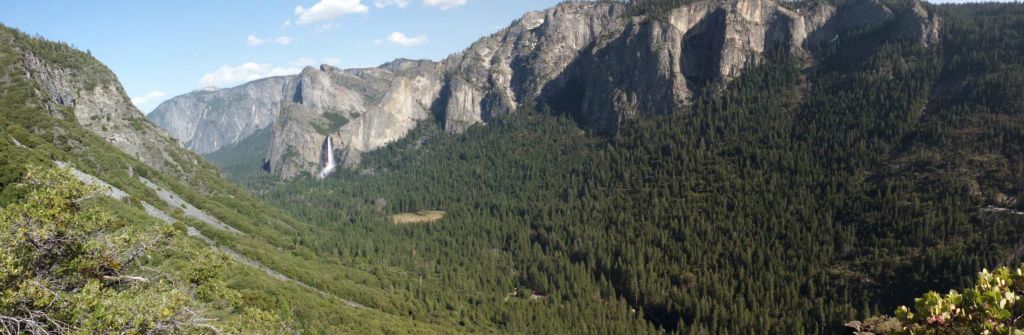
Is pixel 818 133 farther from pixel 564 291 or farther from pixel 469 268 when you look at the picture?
pixel 469 268

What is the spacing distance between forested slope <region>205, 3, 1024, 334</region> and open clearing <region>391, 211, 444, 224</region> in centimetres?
563

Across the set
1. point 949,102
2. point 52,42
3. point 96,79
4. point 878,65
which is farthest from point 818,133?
point 52,42

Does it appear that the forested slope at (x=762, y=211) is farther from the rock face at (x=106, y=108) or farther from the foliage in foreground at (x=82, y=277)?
the foliage in foreground at (x=82, y=277)

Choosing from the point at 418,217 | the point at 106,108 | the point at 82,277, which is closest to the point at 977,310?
the point at 82,277

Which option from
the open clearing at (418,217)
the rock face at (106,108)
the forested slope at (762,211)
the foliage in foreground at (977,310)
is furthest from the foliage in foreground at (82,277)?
the open clearing at (418,217)

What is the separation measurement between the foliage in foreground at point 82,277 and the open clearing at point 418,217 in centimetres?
14083

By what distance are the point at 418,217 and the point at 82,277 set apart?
160 m

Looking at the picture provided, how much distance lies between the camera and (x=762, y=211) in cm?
12556

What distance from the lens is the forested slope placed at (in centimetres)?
9488

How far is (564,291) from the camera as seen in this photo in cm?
10700

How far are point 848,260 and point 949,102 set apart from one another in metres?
71.1

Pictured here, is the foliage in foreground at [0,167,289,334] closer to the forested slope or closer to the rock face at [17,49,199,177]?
the forested slope

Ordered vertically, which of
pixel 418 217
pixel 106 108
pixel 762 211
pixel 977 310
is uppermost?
pixel 106 108

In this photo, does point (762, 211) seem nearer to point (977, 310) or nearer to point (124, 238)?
point (977, 310)
